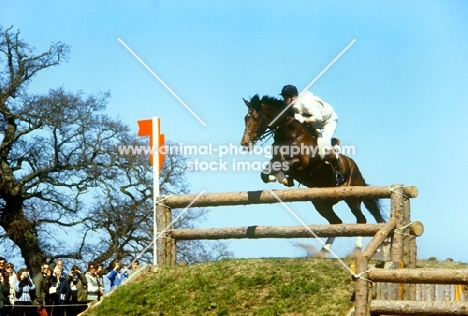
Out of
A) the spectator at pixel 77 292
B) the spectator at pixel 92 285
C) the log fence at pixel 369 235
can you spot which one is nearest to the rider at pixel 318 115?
the log fence at pixel 369 235

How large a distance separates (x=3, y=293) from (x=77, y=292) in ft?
4.75

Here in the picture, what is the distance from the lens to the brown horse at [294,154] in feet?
41.9

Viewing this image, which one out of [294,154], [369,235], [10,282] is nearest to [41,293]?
[10,282]

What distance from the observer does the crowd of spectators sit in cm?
1348

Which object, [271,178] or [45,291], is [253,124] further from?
[45,291]

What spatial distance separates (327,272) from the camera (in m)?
10.9

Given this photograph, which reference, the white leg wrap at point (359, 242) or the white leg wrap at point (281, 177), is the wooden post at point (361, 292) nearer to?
the white leg wrap at point (359, 242)

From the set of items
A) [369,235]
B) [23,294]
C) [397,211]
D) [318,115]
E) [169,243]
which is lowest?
[23,294]

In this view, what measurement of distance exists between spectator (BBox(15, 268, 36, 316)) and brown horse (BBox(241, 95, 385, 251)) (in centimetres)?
442

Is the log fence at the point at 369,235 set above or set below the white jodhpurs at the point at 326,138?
below

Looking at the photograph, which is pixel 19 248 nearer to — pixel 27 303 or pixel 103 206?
pixel 103 206

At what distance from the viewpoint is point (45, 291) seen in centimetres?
1383

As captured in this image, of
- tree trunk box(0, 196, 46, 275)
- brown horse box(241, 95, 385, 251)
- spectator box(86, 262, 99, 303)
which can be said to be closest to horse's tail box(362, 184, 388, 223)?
brown horse box(241, 95, 385, 251)

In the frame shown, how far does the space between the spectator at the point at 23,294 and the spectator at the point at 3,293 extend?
0.34 meters
